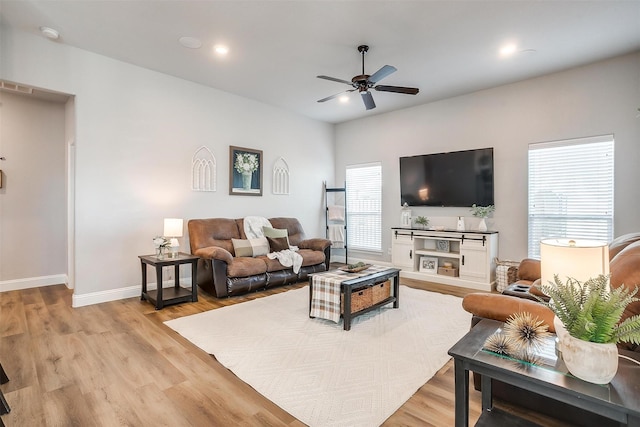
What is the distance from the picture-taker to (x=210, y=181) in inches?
203

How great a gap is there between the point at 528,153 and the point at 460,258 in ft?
6.09

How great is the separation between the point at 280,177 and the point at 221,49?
272 cm

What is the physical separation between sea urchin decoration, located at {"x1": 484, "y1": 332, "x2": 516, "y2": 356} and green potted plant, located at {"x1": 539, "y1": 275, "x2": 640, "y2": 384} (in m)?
0.21

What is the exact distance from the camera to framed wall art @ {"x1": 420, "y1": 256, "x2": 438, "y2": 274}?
542 centimetres

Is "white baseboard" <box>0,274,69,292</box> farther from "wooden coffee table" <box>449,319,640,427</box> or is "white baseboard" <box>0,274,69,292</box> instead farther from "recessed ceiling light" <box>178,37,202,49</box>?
"wooden coffee table" <box>449,319,640,427</box>

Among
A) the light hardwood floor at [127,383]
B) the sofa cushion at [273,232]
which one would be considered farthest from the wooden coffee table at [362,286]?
the sofa cushion at [273,232]

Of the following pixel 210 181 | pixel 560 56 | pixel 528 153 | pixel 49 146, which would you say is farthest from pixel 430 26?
pixel 49 146

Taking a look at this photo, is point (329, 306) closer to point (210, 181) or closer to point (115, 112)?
point (210, 181)

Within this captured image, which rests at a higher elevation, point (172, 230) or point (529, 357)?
point (172, 230)

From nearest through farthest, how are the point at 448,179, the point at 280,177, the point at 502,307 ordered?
the point at 502,307, the point at 448,179, the point at 280,177

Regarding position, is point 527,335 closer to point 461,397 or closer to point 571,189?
point 461,397

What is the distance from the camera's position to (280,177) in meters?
6.21

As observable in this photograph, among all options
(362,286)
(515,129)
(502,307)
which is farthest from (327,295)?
(515,129)

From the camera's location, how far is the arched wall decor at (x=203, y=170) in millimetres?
4965
